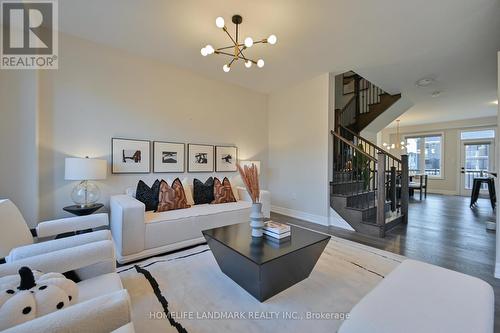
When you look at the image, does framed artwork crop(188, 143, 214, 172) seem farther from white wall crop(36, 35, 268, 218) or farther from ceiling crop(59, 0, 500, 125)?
ceiling crop(59, 0, 500, 125)

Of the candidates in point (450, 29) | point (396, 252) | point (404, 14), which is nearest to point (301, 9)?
point (404, 14)

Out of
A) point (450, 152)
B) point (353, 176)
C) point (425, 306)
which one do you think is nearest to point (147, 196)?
point (425, 306)

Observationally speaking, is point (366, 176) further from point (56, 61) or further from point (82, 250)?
point (56, 61)

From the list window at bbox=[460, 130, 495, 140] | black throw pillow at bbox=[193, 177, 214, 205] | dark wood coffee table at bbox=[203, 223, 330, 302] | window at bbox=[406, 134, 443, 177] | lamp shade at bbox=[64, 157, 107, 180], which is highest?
window at bbox=[460, 130, 495, 140]

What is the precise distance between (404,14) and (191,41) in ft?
8.74

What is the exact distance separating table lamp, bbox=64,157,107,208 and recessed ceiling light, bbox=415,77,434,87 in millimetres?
5838

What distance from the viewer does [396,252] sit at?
2711 mm

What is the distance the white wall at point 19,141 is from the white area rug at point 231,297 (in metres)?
1.70

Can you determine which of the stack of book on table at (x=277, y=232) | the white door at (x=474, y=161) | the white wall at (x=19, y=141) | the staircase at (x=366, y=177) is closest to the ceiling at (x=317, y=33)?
the white wall at (x=19, y=141)

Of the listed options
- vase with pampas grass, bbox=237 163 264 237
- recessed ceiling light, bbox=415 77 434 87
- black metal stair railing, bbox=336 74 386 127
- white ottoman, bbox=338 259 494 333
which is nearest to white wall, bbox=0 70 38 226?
vase with pampas grass, bbox=237 163 264 237

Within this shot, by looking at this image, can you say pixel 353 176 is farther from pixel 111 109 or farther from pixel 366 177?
pixel 111 109

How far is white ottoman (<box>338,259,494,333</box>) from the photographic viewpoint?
0.95 meters

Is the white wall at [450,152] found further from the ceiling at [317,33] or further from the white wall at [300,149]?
the white wall at [300,149]

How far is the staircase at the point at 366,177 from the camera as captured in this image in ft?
11.0
